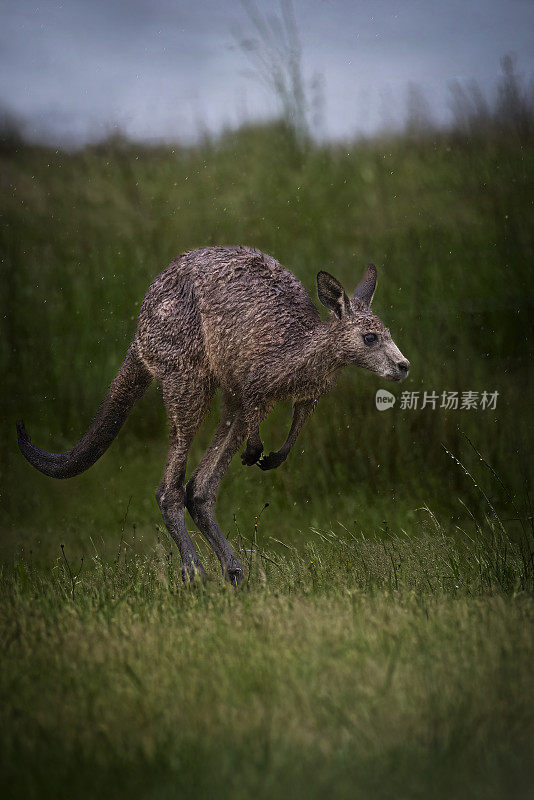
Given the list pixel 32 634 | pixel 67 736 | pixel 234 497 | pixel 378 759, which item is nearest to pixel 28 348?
pixel 234 497

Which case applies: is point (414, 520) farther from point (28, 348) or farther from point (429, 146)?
point (28, 348)

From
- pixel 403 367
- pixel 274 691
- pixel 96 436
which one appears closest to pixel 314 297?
pixel 403 367

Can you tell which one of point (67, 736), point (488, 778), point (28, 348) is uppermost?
point (28, 348)

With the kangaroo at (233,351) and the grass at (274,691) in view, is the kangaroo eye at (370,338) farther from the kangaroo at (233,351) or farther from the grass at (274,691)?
the grass at (274,691)

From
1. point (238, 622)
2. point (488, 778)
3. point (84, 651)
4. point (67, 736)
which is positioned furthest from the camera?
point (238, 622)

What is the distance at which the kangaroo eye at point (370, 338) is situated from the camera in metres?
2.96

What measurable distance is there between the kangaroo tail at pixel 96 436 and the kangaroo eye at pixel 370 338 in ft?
3.04

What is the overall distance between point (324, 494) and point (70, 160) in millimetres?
1907

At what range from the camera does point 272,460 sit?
11.0 feet

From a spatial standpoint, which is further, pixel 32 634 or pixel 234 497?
pixel 234 497

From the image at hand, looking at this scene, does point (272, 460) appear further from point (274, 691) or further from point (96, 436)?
point (274, 691)

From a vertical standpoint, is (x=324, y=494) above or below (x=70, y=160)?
below

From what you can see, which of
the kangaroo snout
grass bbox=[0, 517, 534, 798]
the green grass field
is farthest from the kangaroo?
grass bbox=[0, 517, 534, 798]

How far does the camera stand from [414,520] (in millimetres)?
3723
